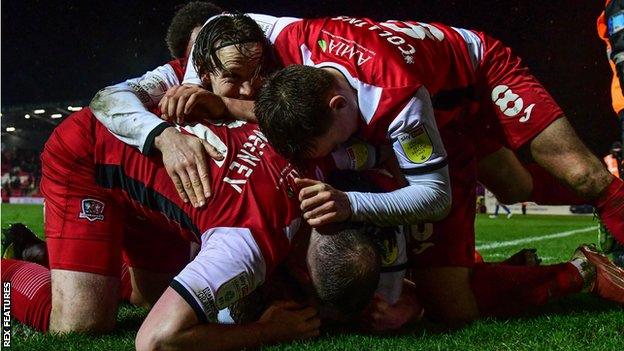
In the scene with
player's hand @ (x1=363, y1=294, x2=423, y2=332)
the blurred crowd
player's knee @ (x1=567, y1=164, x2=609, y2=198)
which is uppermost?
player's knee @ (x1=567, y1=164, x2=609, y2=198)

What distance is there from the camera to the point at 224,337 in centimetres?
215

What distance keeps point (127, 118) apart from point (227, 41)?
1.64 ft

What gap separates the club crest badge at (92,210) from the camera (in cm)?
274

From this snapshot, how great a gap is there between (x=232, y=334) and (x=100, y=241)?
0.83 metres

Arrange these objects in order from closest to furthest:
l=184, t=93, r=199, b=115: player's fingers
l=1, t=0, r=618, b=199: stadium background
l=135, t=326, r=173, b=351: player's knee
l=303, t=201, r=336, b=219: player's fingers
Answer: l=135, t=326, r=173, b=351: player's knee, l=303, t=201, r=336, b=219: player's fingers, l=184, t=93, r=199, b=115: player's fingers, l=1, t=0, r=618, b=199: stadium background

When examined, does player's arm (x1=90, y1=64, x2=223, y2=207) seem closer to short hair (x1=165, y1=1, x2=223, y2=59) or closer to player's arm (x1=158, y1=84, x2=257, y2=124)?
player's arm (x1=158, y1=84, x2=257, y2=124)

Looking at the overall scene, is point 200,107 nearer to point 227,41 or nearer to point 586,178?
point 227,41

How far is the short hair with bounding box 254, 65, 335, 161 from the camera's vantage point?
232 centimetres

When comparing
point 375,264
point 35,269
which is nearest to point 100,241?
point 35,269

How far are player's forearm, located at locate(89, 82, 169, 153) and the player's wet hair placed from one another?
31cm

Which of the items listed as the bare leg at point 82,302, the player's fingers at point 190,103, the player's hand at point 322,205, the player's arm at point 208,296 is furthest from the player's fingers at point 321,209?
the bare leg at point 82,302

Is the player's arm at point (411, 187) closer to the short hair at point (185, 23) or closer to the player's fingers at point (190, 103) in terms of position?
the player's fingers at point (190, 103)

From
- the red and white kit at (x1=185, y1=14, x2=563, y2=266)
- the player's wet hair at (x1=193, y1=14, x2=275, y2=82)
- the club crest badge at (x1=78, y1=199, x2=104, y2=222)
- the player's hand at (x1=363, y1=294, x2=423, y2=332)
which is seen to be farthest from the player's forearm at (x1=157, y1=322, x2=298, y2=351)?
the player's wet hair at (x1=193, y1=14, x2=275, y2=82)

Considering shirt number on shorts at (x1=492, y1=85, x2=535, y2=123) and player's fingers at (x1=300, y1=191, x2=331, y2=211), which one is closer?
player's fingers at (x1=300, y1=191, x2=331, y2=211)
